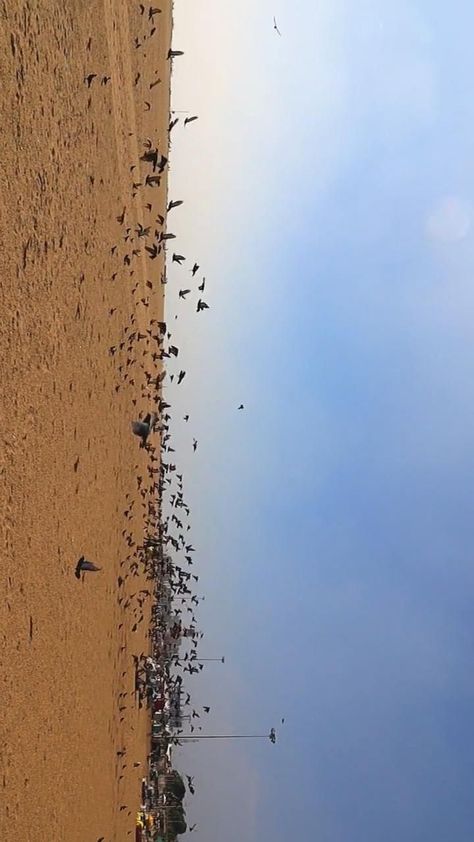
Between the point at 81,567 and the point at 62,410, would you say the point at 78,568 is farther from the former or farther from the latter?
the point at 62,410

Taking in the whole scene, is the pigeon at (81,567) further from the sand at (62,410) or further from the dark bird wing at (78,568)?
the sand at (62,410)

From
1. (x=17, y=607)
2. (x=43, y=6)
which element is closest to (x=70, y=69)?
(x=43, y=6)

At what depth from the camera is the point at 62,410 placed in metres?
7.11

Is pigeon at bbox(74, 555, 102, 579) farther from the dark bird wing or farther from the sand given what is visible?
the sand

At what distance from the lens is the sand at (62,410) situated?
17.3ft

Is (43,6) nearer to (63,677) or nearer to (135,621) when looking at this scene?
(63,677)

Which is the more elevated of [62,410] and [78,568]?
[62,410]

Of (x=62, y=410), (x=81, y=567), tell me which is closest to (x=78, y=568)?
(x=81, y=567)

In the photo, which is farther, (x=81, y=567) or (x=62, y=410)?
(x=81, y=567)

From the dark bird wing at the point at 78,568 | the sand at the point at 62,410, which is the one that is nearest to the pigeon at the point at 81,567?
the dark bird wing at the point at 78,568

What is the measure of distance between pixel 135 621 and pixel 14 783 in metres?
9.06

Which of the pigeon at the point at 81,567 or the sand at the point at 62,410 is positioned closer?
the sand at the point at 62,410

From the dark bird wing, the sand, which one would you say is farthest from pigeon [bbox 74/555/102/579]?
the sand

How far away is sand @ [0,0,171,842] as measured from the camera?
5.27 meters
